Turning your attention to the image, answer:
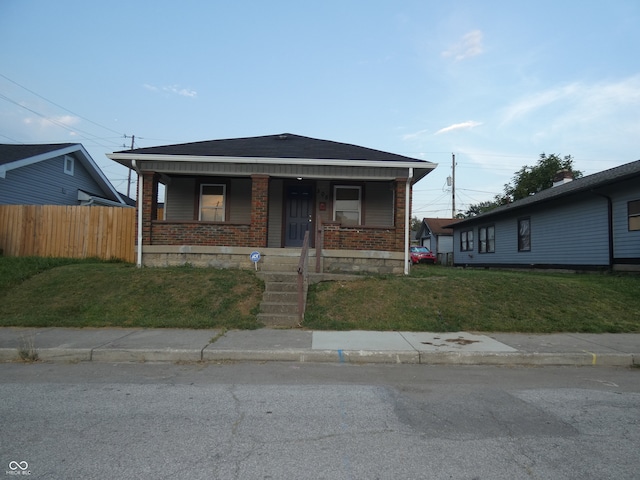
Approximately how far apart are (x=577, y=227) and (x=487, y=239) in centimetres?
777

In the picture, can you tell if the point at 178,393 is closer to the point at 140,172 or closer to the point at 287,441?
the point at 287,441

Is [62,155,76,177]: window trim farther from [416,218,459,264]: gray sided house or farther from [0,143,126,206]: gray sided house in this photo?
[416,218,459,264]: gray sided house

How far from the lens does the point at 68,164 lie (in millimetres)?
19531

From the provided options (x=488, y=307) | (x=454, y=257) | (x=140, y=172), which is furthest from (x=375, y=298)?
(x=454, y=257)

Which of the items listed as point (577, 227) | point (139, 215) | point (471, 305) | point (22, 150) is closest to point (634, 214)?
point (577, 227)

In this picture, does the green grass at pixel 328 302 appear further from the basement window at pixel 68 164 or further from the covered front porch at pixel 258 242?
the basement window at pixel 68 164

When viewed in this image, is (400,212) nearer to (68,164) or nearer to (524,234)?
(524,234)

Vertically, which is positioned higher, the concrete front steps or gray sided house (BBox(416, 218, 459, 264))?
gray sided house (BBox(416, 218, 459, 264))

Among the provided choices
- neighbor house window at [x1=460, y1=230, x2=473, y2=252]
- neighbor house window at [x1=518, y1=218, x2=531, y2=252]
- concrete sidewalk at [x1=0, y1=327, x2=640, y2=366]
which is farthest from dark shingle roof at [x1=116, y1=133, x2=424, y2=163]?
neighbor house window at [x1=460, y1=230, x2=473, y2=252]

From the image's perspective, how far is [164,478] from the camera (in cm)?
276

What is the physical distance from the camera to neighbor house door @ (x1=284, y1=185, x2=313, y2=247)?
13812 mm

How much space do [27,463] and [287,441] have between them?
→ 1.87m

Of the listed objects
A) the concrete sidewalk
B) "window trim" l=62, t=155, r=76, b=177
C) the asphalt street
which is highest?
"window trim" l=62, t=155, r=76, b=177

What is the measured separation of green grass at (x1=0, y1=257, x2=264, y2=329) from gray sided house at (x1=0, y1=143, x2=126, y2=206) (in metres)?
7.20
